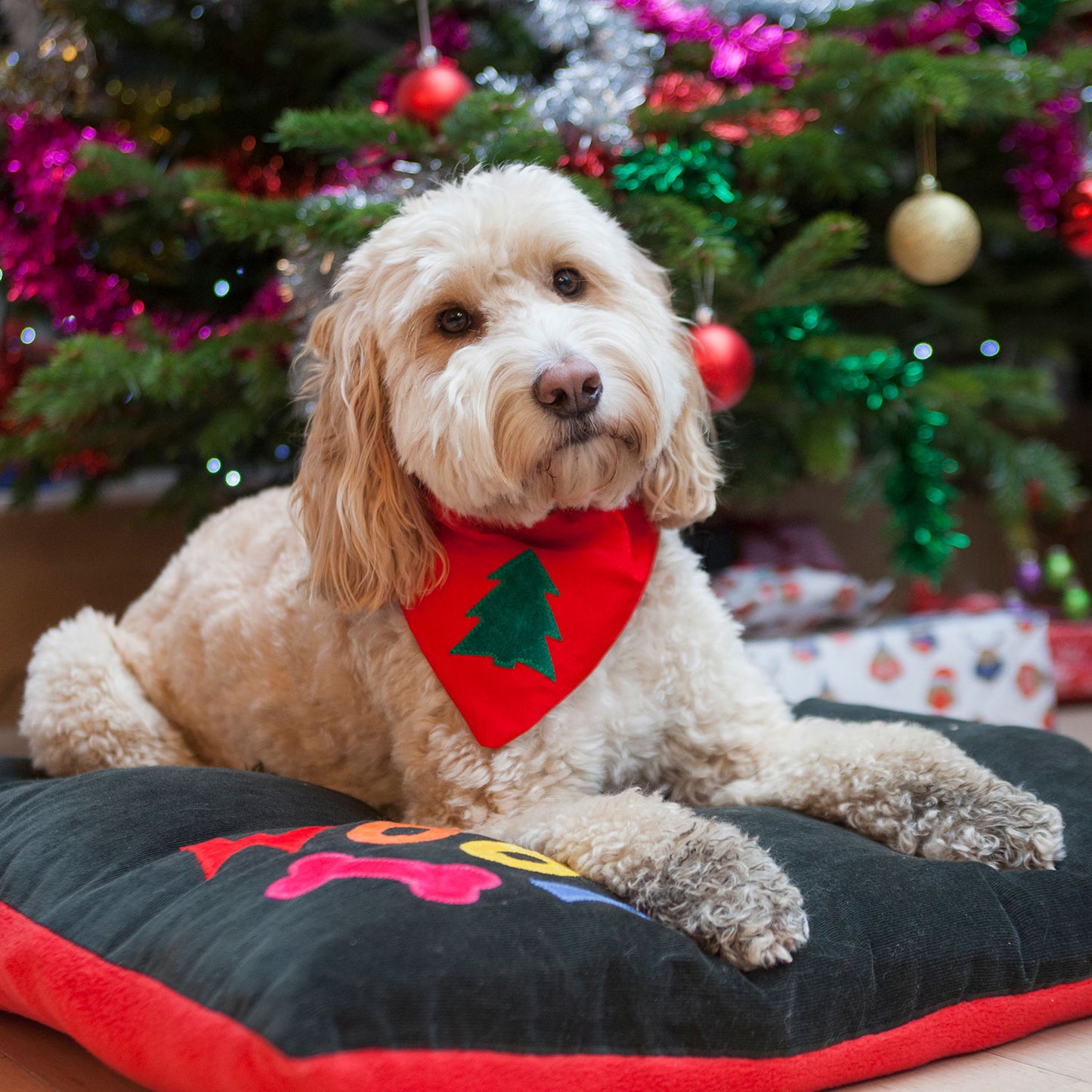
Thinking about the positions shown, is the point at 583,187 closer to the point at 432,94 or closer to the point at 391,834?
the point at 432,94

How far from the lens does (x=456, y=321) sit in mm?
1655

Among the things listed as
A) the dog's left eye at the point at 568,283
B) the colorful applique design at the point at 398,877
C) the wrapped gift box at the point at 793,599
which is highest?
the dog's left eye at the point at 568,283

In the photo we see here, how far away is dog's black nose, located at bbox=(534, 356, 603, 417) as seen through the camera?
1475mm

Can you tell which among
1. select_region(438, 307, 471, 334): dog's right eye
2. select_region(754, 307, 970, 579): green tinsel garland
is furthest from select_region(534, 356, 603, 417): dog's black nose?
select_region(754, 307, 970, 579): green tinsel garland

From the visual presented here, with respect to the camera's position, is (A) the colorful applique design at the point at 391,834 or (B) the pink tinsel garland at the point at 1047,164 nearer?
(A) the colorful applique design at the point at 391,834

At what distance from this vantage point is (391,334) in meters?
1.65

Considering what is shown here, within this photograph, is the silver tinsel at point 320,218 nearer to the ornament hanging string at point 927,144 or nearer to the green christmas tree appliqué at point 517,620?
the green christmas tree appliqué at point 517,620

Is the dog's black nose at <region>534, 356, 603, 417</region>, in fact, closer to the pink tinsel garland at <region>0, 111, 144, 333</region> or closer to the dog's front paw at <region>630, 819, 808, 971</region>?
the dog's front paw at <region>630, 819, 808, 971</region>

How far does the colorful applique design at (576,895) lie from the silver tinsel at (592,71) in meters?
1.60

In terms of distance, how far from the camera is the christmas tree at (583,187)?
233 centimetres

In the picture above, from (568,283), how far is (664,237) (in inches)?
25.9

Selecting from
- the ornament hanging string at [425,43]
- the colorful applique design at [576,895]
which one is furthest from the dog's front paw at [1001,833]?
the ornament hanging string at [425,43]

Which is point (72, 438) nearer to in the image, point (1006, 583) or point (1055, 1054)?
point (1055, 1054)

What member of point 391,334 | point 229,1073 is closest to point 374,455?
point 391,334
